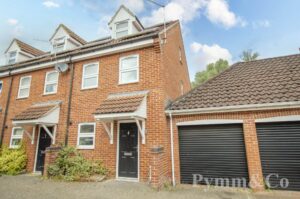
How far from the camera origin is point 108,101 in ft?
28.9

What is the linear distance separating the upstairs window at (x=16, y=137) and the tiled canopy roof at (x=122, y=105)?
6.97 meters

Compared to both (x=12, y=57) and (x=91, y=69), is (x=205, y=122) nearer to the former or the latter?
(x=91, y=69)

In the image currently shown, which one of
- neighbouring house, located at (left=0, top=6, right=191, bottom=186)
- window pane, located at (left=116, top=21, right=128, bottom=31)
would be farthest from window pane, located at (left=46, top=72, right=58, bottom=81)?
window pane, located at (left=116, top=21, right=128, bottom=31)

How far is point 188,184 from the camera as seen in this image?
7.80m

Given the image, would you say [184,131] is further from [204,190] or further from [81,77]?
[81,77]

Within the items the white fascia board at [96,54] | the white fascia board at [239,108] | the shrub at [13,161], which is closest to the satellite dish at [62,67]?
the white fascia board at [96,54]

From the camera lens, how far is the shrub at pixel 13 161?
9.70 m

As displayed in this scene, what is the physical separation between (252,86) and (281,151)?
303cm

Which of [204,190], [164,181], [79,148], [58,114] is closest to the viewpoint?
[204,190]

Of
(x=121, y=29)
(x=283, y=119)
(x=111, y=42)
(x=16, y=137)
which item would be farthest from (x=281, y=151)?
(x=16, y=137)

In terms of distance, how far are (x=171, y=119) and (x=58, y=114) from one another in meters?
6.61

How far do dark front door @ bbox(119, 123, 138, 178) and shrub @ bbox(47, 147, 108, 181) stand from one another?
93cm

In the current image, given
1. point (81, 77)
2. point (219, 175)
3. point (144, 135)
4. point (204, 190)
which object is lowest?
point (204, 190)

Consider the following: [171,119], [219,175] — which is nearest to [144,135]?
[171,119]
